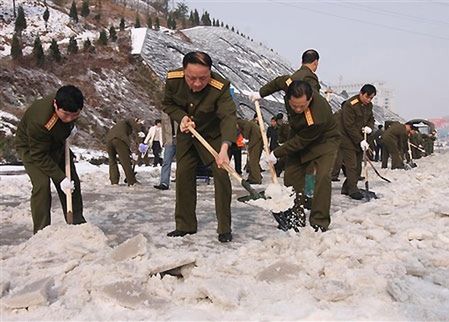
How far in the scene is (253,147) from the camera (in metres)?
10.5

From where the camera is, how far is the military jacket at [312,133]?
4762mm

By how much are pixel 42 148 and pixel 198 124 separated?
1.34m

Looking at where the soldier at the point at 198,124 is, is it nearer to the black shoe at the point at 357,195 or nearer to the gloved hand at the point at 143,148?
the black shoe at the point at 357,195

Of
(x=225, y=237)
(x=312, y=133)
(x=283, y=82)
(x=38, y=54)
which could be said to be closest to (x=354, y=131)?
(x=283, y=82)

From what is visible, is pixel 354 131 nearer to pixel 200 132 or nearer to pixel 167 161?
pixel 167 161

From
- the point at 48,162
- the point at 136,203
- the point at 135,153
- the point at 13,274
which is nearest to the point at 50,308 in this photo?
the point at 13,274

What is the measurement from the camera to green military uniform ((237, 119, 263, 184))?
33.4 ft

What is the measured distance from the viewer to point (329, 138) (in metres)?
5.00

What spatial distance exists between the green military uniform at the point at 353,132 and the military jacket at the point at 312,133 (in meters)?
2.74

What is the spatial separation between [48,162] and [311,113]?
7.56 ft

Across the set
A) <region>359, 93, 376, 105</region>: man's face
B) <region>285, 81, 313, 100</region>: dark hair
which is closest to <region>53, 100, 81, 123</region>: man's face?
<region>285, 81, 313, 100</region>: dark hair

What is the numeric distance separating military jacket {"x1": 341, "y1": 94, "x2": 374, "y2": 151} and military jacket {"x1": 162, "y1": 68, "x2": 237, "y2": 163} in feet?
11.4

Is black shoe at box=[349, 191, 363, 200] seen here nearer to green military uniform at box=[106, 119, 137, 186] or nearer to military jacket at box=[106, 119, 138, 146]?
green military uniform at box=[106, 119, 137, 186]

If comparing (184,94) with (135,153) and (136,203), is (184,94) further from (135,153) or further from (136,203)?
(135,153)
